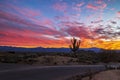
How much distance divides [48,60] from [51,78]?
2628 centimetres

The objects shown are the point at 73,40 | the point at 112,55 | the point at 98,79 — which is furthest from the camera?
the point at 73,40

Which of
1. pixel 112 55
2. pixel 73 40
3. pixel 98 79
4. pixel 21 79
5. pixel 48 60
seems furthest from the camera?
pixel 73 40

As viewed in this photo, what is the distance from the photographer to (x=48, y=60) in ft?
150

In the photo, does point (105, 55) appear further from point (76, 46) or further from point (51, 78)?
point (51, 78)

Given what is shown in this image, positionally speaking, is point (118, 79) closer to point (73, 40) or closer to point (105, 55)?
point (105, 55)

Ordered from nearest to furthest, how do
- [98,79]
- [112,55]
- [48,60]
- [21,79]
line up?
[21,79]
[98,79]
[48,60]
[112,55]

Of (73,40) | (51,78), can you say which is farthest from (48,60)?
(51,78)

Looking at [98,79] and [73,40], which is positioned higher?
[73,40]

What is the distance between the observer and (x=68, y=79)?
1889cm

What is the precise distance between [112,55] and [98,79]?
34.3 meters

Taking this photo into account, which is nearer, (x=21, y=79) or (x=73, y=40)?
(x=21, y=79)

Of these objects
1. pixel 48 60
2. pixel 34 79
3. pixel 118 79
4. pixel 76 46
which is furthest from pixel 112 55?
pixel 34 79

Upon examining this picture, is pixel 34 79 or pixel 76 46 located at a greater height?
pixel 76 46

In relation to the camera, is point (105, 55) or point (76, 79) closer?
point (76, 79)
